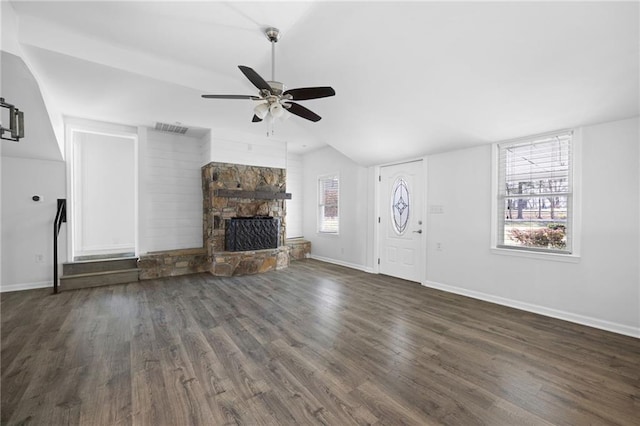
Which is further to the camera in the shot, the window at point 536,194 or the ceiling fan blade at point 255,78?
the window at point 536,194

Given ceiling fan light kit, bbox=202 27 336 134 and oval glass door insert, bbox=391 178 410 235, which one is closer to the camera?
ceiling fan light kit, bbox=202 27 336 134

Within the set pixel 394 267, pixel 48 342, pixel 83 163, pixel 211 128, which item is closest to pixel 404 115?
pixel 394 267

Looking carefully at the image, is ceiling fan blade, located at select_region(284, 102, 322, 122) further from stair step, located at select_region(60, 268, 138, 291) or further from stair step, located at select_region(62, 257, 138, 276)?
stair step, located at select_region(62, 257, 138, 276)

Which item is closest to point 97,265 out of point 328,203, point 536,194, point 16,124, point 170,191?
point 170,191

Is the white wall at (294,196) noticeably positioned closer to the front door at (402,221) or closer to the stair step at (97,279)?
the front door at (402,221)

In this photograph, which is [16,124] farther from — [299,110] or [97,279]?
[97,279]

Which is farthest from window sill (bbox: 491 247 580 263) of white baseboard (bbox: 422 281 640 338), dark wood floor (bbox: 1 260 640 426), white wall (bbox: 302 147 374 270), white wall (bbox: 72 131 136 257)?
white wall (bbox: 72 131 136 257)

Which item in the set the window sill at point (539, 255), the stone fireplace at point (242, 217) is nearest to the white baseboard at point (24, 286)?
the stone fireplace at point (242, 217)

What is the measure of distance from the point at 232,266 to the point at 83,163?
435 cm

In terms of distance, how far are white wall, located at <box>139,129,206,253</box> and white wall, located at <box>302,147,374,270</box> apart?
2.84 meters

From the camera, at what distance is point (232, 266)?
17.9ft

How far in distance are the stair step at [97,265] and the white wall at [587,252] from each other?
19.5ft

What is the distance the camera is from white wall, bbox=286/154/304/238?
7688mm

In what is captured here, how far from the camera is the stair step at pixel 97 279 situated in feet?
14.6
